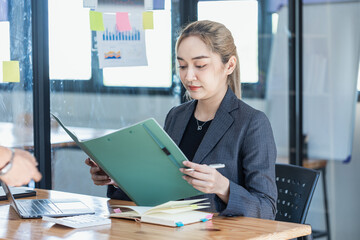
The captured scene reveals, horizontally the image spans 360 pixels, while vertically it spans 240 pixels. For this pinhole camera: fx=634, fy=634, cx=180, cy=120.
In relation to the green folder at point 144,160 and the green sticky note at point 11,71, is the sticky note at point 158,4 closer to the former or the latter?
the green sticky note at point 11,71

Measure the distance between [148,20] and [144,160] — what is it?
157cm

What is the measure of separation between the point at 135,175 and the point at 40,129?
116 cm

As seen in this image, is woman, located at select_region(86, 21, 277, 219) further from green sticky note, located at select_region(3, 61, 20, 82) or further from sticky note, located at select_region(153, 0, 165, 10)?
sticky note, located at select_region(153, 0, 165, 10)

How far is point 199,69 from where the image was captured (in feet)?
7.25

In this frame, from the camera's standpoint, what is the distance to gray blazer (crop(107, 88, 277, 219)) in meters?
1.94

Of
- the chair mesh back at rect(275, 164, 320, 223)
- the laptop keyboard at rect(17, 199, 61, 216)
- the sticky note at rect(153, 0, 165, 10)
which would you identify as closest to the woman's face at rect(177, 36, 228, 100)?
the chair mesh back at rect(275, 164, 320, 223)

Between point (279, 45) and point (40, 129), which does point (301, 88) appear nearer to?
point (279, 45)

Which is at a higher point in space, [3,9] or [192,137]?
[3,9]

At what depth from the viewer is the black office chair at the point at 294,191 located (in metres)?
2.17

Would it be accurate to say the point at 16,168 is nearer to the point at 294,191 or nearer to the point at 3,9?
the point at 294,191

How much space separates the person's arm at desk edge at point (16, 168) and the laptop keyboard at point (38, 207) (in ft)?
1.14

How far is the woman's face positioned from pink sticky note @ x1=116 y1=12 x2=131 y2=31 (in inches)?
36.4

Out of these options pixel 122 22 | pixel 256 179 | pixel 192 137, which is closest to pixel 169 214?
pixel 256 179

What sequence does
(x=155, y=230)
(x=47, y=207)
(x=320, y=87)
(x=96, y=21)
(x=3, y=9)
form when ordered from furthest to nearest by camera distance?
(x=320, y=87), (x=96, y=21), (x=3, y=9), (x=47, y=207), (x=155, y=230)
